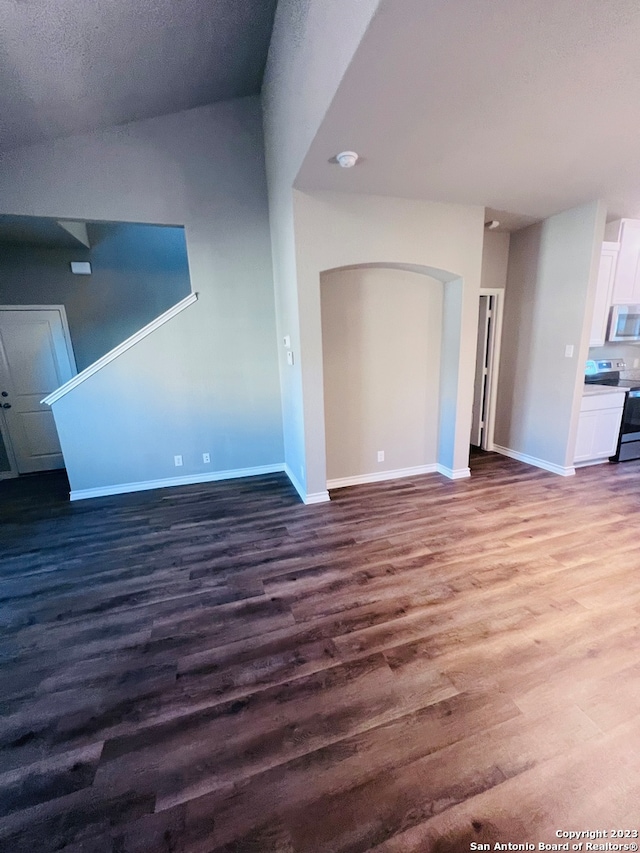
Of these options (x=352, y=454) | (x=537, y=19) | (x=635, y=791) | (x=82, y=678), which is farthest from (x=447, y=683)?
(x=537, y=19)

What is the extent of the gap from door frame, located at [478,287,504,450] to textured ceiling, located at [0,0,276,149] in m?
3.45

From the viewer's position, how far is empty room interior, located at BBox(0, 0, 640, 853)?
49.5 inches

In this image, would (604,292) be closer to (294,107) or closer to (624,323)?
(624,323)

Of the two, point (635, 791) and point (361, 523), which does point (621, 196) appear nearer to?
point (361, 523)

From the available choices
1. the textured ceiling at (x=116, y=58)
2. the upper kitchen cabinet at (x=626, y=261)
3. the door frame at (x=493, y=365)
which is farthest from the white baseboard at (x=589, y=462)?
the textured ceiling at (x=116, y=58)

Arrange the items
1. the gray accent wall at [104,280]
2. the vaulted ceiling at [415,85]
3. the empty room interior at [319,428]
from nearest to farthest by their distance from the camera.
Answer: the empty room interior at [319,428]
the vaulted ceiling at [415,85]
the gray accent wall at [104,280]

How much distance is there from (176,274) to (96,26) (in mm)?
2797

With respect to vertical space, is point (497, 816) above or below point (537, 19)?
below

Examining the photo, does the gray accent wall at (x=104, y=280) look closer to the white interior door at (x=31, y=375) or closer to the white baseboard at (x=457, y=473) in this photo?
the white interior door at (x=31, y=375)

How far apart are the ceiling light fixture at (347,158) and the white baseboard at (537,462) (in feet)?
12.2

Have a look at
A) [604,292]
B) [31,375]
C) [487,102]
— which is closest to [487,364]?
[604,292]

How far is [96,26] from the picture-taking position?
7.23 ft

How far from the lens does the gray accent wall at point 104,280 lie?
14.0ft

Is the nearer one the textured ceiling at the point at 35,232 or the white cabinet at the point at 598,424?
the textured ceiling at the point at 35,232
